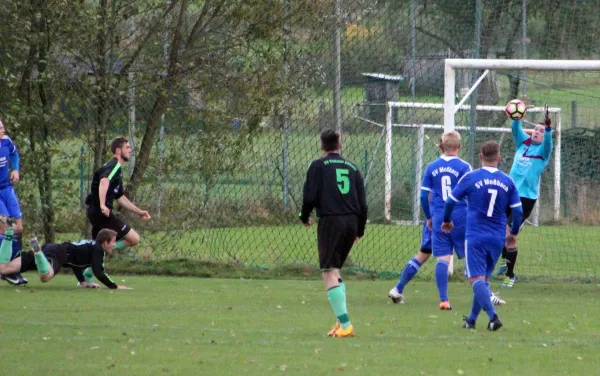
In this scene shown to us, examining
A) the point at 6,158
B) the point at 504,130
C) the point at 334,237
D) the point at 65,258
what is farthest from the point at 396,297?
the point at 504,130

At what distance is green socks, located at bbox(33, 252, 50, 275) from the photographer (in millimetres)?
12477

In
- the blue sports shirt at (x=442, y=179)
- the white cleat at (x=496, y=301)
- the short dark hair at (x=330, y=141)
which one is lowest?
the white cleat at (x=496, y=301)

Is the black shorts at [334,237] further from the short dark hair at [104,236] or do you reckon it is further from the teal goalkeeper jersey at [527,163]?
the teal goalkeeper jersey at [527,163]

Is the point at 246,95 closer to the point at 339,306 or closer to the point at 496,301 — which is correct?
the point at 496,301

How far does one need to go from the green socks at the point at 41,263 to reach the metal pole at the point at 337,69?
487 centimetres

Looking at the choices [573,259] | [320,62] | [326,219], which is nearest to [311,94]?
[320,62]

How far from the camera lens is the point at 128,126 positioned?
51.5 ft

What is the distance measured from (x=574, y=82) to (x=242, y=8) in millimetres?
5067

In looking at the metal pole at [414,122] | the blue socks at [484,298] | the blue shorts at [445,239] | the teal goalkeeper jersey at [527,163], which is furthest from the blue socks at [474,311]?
the metal pole at [414,122]

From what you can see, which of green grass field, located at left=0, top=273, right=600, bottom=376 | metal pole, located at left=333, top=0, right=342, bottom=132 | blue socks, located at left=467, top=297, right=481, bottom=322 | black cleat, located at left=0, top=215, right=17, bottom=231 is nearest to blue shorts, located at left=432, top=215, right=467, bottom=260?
green grass field, located at left=0, top=273, right=600, bottom=376

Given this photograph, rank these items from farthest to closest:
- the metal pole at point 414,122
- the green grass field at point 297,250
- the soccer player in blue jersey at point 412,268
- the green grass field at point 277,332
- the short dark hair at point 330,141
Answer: the green grass field at point 297,250 → the metal pole at point 414,122 → the soccer player in blue jersey at point 412,268 → the short dark hair at point 330,141 → the green grass field at point 277,332

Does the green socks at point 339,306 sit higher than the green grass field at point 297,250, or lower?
higher

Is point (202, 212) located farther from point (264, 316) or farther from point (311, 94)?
point (264, 316)

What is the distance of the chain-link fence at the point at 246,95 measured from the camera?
1499cm
